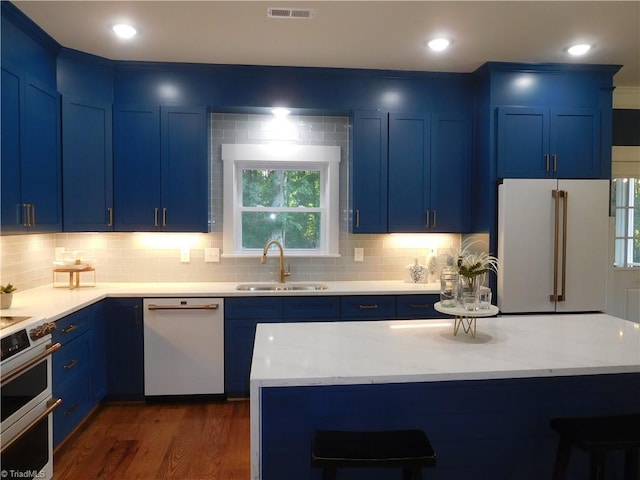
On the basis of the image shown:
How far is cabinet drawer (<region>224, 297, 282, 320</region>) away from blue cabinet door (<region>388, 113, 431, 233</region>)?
1228 millimetres

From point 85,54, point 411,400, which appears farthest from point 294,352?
point 85,54

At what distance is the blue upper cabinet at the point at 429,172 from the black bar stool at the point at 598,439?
2.11 m

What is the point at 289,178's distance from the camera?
12.7 feet

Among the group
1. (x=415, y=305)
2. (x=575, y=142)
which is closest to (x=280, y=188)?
(x=415, y=305)

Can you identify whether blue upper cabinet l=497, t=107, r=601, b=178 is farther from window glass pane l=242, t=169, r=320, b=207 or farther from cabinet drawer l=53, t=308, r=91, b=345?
cabinet drawer l=53, t=308, r=91, b=345

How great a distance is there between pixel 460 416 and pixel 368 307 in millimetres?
1654

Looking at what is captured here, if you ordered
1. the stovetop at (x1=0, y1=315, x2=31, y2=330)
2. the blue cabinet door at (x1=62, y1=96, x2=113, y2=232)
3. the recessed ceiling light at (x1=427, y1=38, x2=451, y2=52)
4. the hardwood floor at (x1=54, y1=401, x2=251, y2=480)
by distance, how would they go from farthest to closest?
the blue cabinet door at (x1=62, y1=96, x2=113, y2=232), the recessed ceiling light at (x1=427, y1=38, x2=451, y2=52), the hardwood floor at (x1=54, y1=401, x2=251, y2=480), the stovetop at (x1=0, y1=315, x2=31, y2=330)

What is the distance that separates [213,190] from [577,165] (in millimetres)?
3047

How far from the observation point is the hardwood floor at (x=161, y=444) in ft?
7.64

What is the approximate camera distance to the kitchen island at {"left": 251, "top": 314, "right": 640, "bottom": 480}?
149cm

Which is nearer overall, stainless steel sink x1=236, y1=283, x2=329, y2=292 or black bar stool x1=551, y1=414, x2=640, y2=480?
black bar stool x1=551, y1=414, x2=640, y2=480

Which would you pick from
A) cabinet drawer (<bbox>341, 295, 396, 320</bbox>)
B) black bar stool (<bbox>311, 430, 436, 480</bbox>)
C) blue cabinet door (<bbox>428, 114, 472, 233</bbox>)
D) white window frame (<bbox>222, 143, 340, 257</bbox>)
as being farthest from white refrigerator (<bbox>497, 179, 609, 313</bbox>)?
black bar stool (<bbox>311, 430, 436, 480</bbox>)

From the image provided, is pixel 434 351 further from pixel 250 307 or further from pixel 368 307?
pixel 250 307

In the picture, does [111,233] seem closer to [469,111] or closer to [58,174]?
[58,174]
